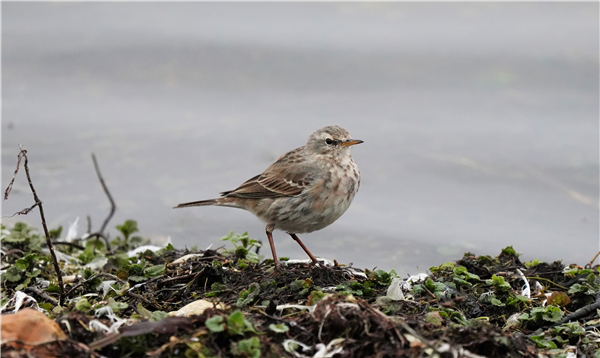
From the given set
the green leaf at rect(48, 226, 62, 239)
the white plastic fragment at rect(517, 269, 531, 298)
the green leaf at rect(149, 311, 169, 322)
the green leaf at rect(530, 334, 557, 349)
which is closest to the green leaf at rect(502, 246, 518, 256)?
the white plastic fragment at rect(517, 269, 531, 298)

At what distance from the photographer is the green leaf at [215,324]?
4.15 m

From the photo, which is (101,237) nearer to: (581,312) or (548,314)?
(548,314)

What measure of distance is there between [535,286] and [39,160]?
7193 mm

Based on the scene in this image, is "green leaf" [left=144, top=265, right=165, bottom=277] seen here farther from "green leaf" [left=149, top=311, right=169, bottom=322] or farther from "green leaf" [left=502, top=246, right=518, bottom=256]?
"green leaf" [left=502, top=246, right=518, bottom=256]

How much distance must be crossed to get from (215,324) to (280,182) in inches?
133

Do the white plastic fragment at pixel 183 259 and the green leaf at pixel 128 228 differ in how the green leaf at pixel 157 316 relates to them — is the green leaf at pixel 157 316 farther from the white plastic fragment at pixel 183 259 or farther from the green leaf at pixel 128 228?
the green leaf at pixel 128 228

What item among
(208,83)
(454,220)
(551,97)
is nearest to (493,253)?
(454,220)

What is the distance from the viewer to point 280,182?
748cm

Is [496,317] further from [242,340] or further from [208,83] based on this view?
[208,83]

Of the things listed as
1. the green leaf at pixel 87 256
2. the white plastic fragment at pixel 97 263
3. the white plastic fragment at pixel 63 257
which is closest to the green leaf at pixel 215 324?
the white plastic fragment at pixel 97 263

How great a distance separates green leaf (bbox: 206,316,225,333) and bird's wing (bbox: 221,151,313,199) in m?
3.09

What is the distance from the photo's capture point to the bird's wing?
7301 millimetres

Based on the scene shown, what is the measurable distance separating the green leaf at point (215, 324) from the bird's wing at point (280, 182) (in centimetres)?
309

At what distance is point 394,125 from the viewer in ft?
35.5
